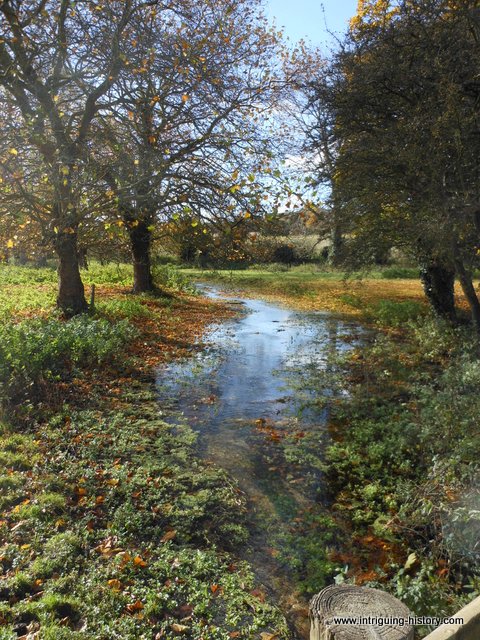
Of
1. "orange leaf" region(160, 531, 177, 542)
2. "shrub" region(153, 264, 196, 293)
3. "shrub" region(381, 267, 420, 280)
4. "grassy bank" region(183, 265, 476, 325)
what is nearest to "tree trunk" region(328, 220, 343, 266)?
"grassy bank" region(183, 265, 476, 325)

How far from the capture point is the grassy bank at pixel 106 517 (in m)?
3.49

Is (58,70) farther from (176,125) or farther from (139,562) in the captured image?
(139,562)

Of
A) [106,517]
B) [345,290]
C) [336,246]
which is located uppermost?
[336,246]

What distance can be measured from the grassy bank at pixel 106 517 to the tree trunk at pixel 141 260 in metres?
10.2

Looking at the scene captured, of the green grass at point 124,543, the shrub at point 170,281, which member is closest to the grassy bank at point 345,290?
the shrub at point 170,281

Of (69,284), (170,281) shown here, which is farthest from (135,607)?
(170,281)

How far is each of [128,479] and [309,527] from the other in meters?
1.96

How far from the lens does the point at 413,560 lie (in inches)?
156

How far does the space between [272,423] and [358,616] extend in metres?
5.10

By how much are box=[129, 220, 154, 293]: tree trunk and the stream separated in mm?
6286

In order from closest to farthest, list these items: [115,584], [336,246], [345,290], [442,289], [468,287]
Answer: [115,584]
[468,287]
[336,246]
[442,289]
[345,290]

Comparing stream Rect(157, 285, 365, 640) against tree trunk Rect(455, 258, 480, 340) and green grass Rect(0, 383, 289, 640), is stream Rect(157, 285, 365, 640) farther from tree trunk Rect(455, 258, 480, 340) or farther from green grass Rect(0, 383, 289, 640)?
tree trunk Rect(455, 258, 480, 340)

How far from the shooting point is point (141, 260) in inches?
773

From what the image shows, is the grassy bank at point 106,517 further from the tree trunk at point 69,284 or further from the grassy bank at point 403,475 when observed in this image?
the tree trunk at point 69,284
